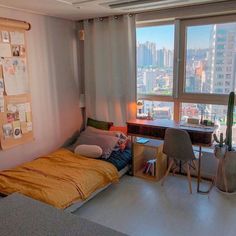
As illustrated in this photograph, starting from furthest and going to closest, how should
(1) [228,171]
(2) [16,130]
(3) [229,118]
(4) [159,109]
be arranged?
(4) [159,109]
(2) [16,130]
(1) [228,171]
(3) [229,118]

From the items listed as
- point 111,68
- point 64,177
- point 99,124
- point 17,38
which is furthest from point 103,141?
point 17,38

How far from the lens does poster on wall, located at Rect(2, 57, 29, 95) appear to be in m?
3.07

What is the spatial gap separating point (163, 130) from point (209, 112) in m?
0.74

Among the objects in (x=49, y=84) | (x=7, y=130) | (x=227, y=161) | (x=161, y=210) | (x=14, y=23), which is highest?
(x=14, y=23)

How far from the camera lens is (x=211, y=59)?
329 cm

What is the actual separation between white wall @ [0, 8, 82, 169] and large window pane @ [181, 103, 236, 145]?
1823mm


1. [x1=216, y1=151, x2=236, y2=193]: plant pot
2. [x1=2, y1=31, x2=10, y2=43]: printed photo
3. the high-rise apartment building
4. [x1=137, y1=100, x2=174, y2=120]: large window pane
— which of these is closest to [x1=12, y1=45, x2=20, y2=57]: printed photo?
[x1=2, y1=31, x2=10, y2=43]: printed photo

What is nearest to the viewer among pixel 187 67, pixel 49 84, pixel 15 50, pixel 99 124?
pixel 15 50

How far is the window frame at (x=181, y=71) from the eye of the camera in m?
3.27

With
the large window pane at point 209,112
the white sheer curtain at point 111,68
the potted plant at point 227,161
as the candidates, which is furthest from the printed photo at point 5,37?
the potted plant at point 227,161

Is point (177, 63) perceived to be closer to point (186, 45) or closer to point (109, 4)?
point (186, 45)

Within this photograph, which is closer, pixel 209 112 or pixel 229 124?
pixel 229 124

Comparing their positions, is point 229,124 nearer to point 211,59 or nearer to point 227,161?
point 227,161

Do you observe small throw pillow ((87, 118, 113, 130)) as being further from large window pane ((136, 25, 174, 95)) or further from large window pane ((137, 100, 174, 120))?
large window pane ((136, 25, 174, 95))
